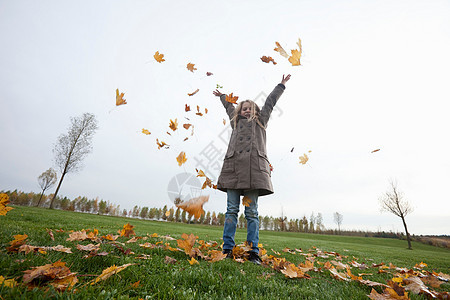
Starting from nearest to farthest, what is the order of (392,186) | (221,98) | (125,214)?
(221,98)
(392,186)
(125,214)

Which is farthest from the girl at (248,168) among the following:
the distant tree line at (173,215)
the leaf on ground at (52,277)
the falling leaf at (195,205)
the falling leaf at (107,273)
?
the distant tree line at (173,215)

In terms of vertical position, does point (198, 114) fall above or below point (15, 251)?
above

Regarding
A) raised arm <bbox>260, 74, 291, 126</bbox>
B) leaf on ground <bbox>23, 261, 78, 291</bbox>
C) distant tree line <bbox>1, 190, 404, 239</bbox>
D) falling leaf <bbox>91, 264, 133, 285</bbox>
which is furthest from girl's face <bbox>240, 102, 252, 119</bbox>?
distant tree line <bbox>1, 190, 404, 239</bbox>

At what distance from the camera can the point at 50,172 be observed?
31.5m

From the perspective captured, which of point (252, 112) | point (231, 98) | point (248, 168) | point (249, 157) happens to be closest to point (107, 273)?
point (248, 168)

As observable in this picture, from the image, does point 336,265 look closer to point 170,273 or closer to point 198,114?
point 170,273

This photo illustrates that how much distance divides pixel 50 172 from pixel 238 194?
129ft

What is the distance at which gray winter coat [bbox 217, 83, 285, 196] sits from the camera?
317cm

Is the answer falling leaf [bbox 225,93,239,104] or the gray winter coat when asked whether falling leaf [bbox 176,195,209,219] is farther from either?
falling leaf [bbox 225,93,239,104]

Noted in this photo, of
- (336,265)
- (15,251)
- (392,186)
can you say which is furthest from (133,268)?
(392,186)

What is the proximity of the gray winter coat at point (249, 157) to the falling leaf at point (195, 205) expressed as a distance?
1.98ft

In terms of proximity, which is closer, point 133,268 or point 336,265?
point 133,268

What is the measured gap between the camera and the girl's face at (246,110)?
3705 millimetres

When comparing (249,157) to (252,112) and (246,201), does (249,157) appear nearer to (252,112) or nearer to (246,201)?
(246,201)
